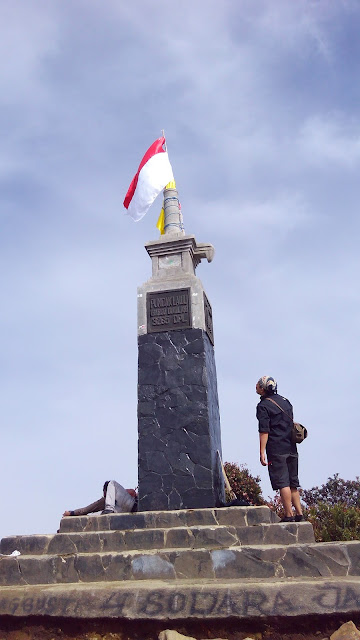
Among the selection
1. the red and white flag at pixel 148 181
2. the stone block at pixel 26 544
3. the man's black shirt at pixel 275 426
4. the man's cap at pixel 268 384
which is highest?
→ the red and white flag at pixel 148 181

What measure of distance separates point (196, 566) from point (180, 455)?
6.47 feet

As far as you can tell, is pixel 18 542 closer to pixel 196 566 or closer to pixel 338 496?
pixel 196 566

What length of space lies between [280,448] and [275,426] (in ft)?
0.92

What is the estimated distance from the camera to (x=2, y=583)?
6203 mm

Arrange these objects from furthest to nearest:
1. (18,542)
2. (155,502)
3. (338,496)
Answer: (338,496) → (155,502) → (18,542)

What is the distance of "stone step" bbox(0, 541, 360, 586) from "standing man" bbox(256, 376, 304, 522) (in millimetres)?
1002

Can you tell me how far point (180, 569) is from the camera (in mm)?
5742

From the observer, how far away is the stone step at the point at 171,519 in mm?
6332

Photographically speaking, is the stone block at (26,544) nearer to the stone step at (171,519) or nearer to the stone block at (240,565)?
the stone step at (171,519)

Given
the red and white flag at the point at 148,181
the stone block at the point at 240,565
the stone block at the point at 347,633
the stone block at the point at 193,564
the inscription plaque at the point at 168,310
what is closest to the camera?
the stone block at the point at 347,633

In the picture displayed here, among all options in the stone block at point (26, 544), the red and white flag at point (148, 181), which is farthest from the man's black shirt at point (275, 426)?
the red and white flag at point (148, 181)

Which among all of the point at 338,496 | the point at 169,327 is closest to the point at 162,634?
the point at 169,327

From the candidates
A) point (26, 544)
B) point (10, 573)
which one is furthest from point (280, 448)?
point (10, 573)

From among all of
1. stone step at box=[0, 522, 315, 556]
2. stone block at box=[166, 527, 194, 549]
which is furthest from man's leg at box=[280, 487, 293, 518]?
stone block at box=[166, 527, 194, 549]
